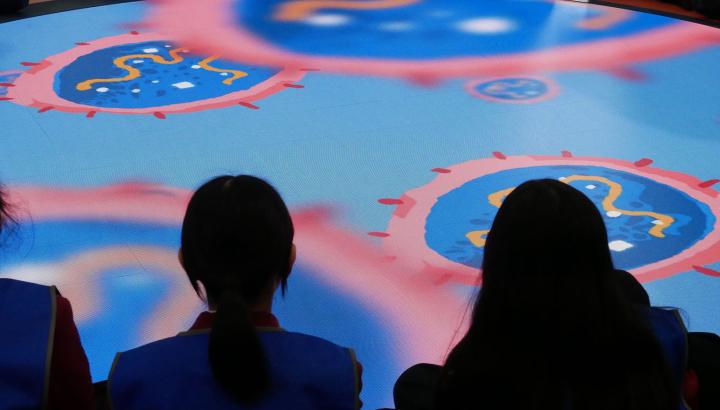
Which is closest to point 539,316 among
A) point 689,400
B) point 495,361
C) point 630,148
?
point 495,361

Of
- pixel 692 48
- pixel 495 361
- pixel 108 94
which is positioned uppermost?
pixel 495 361

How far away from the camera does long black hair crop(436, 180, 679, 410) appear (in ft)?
3.93

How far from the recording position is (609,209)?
2990mm

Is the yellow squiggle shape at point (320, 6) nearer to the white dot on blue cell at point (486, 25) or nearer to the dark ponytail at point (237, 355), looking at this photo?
the white dot on blue cell at point (486, 25)

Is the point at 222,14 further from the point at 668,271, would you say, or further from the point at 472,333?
the point at 472,333

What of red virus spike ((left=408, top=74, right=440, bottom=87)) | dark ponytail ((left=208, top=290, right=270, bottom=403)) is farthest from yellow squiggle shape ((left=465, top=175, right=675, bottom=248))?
dark ponytail ((left=208, top=290, right=270, bottom=403))

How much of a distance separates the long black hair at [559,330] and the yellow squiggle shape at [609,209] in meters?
1.52

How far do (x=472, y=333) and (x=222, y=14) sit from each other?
4512 mm

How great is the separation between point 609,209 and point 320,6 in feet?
10.3

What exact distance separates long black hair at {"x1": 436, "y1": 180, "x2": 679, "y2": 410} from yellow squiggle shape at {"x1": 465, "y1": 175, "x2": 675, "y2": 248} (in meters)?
1.52

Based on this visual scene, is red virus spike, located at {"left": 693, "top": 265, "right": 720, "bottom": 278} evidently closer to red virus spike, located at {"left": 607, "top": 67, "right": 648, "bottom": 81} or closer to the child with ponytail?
the child with ponytail

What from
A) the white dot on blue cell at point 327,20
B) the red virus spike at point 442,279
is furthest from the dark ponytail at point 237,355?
the white dot on blue cell at point 327,20

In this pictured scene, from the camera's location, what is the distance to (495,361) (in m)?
1.22

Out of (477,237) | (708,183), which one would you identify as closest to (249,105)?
(477,237)
